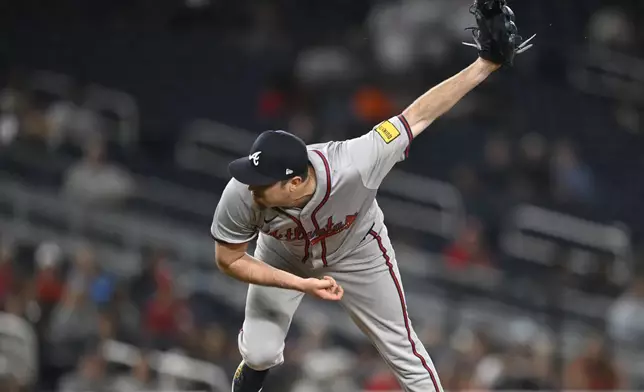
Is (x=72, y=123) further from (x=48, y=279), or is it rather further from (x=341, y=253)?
(x=341, y=253)

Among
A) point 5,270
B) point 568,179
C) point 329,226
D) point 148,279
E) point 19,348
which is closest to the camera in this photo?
point 329,226

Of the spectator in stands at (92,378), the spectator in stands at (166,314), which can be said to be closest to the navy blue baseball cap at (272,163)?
the spectator in stands at (92,378)

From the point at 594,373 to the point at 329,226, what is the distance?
357 centimetres

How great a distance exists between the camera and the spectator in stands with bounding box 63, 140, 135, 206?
9.46 meters

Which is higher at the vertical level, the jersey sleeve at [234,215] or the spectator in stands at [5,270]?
the jersey sleeve at [234,215]

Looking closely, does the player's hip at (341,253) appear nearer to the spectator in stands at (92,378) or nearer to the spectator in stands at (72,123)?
the spectator in stands at (92,378)

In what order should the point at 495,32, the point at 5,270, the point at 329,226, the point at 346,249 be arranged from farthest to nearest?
the point at 5,270, the point at 346,249, the point at 329,226, the point at 495,32

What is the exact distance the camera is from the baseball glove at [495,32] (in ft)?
15.1

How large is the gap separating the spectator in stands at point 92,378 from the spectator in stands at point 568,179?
4435 mm

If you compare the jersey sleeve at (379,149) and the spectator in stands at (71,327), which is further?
the spectator in stands at (71,327)

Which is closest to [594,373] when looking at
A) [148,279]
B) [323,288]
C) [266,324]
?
[148,279]

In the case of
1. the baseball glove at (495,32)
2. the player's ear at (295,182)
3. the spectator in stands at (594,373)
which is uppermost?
the baseball glove at (495,32)

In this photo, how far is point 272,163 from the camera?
14.3 feet

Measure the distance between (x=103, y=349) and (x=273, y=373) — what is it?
3.72 ft
